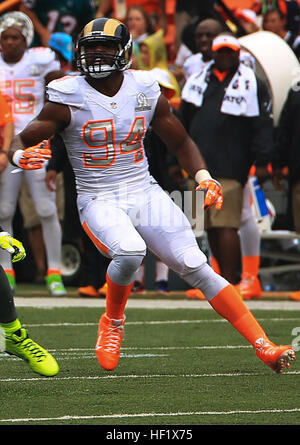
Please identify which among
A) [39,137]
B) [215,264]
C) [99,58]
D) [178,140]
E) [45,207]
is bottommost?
[215,264]

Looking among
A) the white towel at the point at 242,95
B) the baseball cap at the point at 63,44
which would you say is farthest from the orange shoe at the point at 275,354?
the baseball cap at the point at 63,44

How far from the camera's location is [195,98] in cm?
981

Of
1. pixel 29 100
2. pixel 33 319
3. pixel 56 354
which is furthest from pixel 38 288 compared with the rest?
pixel 56 354

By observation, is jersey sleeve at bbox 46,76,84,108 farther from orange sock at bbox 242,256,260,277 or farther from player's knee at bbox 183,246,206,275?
orange sock at bbox 242,256,260,277

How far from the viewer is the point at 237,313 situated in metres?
5.94

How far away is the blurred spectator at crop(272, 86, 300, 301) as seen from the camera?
985 centimetres

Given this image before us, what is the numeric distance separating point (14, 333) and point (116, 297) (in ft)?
2.38

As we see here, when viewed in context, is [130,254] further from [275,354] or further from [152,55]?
[152,55]

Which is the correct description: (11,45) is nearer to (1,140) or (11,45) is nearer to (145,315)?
(1,140)

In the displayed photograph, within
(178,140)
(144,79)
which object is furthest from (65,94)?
(178,140)

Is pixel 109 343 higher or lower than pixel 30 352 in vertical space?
lower

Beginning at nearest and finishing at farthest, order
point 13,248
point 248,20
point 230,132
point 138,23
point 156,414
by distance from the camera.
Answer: point 156,414, point 13,248, point 230,132, point 138,23, point 248,20

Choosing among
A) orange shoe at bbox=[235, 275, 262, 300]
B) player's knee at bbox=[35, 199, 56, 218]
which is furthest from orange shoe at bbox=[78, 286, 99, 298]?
orange shoe at bbox=[235, 275, 262, 300]

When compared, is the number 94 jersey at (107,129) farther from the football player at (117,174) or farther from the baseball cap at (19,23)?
the baseball cap at (19,23)
